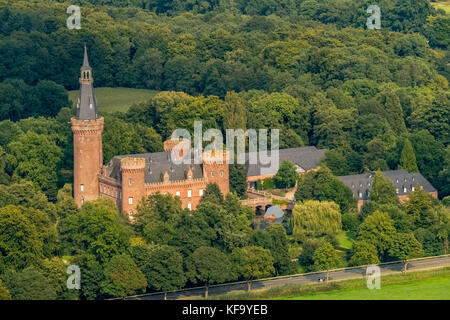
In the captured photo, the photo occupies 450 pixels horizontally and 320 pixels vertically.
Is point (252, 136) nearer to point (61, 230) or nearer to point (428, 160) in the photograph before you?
A: point (428, 160)

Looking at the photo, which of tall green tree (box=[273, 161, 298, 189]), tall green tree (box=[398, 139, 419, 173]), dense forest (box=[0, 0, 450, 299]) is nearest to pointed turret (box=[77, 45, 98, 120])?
dense forest (box=[0, 0, 450, 299])

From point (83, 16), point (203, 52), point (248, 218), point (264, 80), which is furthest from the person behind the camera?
point (83, 16)

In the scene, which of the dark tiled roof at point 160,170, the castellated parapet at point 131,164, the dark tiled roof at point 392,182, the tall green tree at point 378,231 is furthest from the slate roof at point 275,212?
the castellated parapet at point 131,164

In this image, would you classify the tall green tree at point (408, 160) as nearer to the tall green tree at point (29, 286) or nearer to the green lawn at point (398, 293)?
the green lawn at point (398, 293)

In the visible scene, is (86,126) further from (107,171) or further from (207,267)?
(207,267)

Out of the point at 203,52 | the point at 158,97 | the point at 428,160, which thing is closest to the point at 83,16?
the point at 203,52

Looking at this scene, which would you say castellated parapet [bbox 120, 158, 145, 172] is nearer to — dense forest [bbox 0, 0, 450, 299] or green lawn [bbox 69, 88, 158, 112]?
dense forest [bbox 0, 0, 450, 299]
